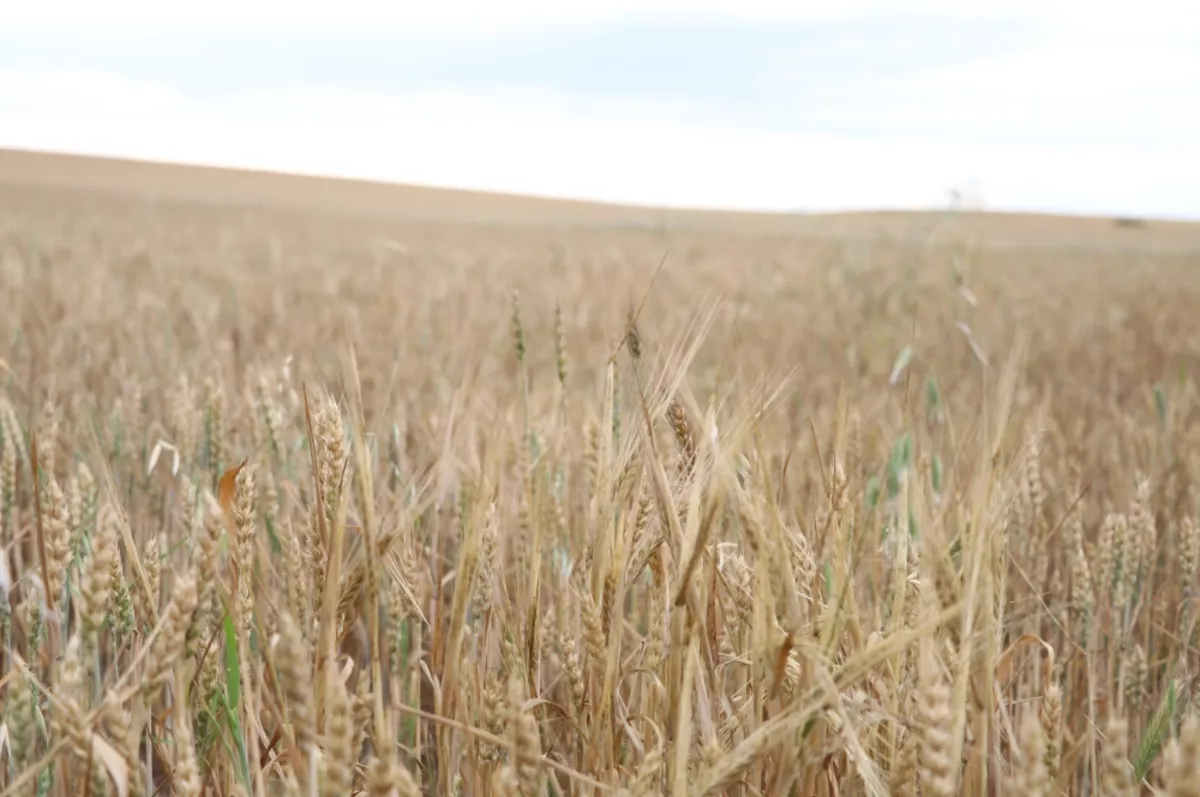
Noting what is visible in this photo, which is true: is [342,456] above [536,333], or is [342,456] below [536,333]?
above

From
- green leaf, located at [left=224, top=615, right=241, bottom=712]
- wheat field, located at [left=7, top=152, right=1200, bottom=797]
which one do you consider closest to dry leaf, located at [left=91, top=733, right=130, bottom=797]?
wheat field, located at [left=7, top=152, right=1200, bottom=797]

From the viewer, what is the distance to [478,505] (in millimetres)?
740

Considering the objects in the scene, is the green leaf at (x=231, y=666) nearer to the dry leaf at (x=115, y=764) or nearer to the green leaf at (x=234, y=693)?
the green leaf at (x=234, y=693)

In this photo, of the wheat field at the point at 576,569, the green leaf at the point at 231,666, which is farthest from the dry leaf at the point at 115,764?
the green leaf at the point at 231,666

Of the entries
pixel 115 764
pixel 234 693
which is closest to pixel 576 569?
pixel 234 693

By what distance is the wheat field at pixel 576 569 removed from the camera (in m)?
0.68

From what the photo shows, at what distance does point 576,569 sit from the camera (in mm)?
1122

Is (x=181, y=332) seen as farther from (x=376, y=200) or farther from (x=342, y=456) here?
(x=376, y=200)

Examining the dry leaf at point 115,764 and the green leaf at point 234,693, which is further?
the green leaf at point 234,693

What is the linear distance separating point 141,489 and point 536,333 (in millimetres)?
3023

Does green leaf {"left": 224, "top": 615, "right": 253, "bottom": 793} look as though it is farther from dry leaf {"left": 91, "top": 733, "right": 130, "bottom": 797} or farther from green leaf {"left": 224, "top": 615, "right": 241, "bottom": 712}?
dry leaf {"left": 91, "top": 733, "right": 130, "bottom": 797}

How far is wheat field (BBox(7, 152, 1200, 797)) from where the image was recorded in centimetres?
68

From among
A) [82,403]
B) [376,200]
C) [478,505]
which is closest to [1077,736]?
[478,505]

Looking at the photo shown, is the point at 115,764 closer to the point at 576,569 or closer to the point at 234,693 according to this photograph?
the point at 234,693
